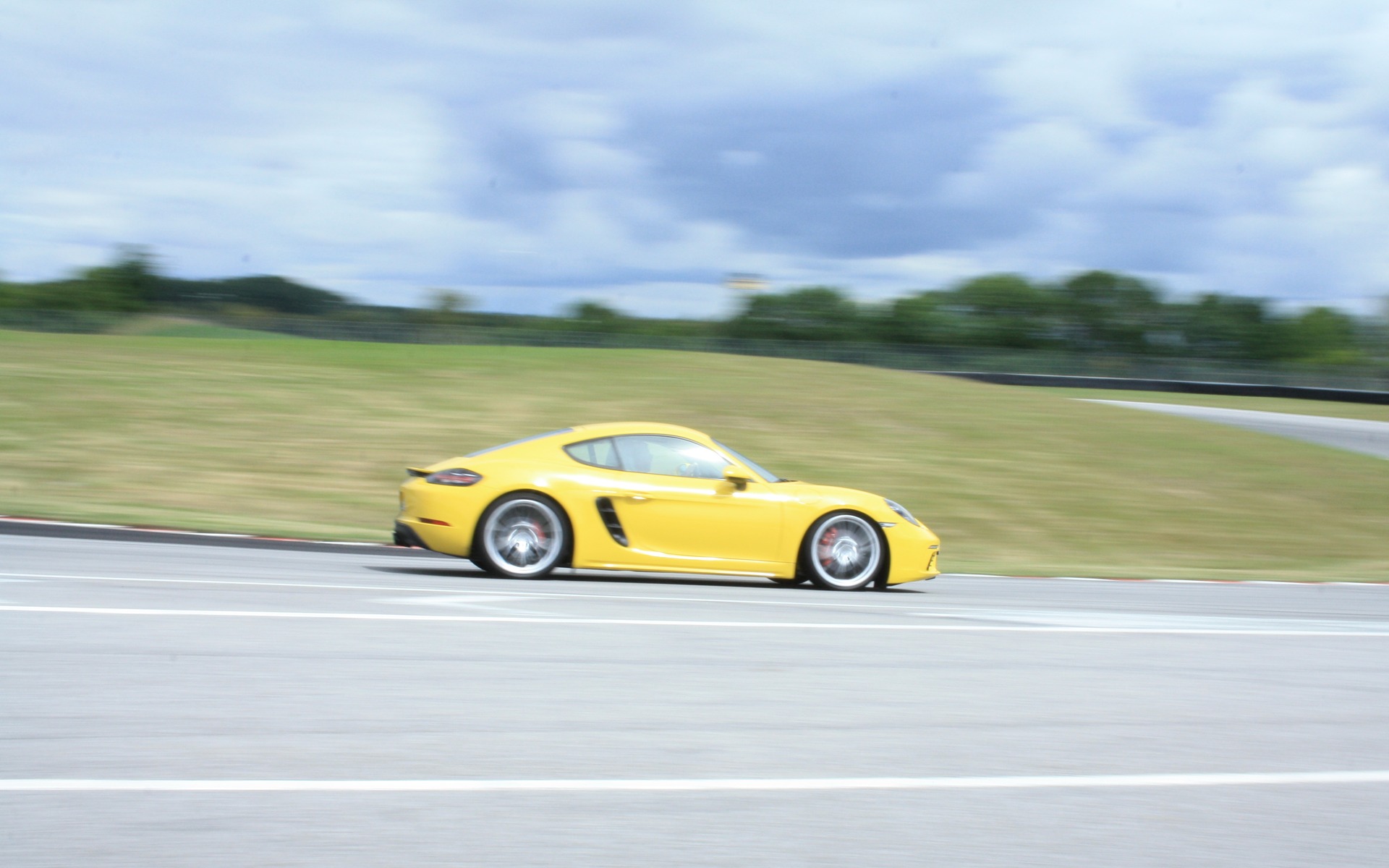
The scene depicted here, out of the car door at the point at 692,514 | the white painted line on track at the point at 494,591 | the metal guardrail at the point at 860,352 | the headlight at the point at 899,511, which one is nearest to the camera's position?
the white painted line on track at the point at 494,591

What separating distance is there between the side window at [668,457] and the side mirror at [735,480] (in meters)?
0.10

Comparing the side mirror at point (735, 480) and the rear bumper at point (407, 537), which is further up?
the side mirror at point (735, 480)

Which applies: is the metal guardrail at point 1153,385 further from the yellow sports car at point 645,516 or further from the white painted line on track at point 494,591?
the white painted line on track at point 494,591

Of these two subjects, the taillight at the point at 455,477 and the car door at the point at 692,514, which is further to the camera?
the car door at the point at 692,514

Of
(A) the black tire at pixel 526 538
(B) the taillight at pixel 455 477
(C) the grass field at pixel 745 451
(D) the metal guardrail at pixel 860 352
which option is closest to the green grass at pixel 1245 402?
(D) the metal guardrail at pixel 860 352

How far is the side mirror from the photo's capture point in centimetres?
869

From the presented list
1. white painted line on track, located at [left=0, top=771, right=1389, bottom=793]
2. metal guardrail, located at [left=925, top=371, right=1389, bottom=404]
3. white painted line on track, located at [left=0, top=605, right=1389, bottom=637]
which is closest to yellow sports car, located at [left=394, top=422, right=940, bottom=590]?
white painted line on track, located at [left=0, top=605, right=1389, bottom=637]

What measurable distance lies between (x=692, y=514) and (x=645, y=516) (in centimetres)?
35

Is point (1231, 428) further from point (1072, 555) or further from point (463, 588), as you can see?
point (463, 588)

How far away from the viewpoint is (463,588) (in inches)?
302

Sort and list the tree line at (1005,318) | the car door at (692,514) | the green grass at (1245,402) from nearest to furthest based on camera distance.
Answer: the car door at (692,514)
the green grass at (1245,402)
the tree line at (1005,318)

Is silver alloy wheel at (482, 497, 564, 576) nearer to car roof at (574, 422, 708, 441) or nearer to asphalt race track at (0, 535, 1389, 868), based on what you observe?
car roof at (574, 422, 708, 441)

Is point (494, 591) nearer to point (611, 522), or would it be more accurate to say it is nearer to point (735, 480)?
point (611, 522)

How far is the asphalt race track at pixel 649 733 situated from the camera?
3.19 metres
